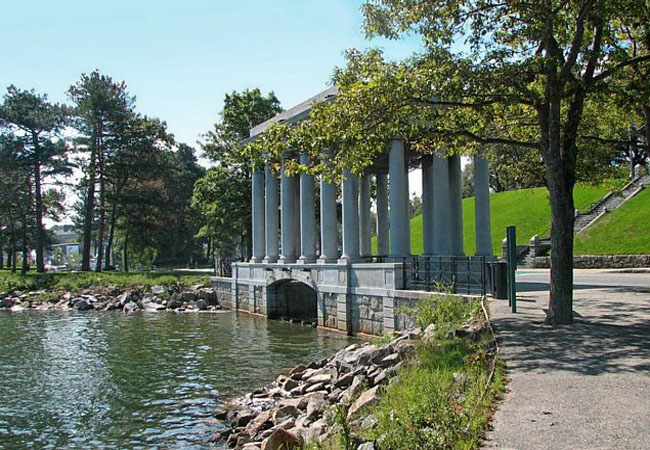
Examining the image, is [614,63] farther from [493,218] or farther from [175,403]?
[493,218]

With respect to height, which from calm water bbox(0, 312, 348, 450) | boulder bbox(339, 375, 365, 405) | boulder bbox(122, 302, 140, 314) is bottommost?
calm water bbox(0, 312, 348, 450)

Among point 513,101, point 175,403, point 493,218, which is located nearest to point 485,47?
point 513,101

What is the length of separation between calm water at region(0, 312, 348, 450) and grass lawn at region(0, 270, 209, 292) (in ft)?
42.3

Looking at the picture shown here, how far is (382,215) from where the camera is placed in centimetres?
3391

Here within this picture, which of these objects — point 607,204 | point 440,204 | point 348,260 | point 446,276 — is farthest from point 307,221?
point 607,204

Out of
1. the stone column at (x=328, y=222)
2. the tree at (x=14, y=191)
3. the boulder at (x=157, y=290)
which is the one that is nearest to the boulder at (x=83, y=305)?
the boulder at (x=157, y=290)

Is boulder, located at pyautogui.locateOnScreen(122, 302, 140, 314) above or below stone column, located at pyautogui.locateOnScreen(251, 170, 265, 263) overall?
below

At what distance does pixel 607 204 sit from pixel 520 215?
773 centimetres

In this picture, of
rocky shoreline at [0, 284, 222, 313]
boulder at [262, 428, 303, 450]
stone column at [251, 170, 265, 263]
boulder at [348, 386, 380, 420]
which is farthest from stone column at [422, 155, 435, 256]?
boulder at [262, 428, 303, 450]

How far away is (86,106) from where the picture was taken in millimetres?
49844

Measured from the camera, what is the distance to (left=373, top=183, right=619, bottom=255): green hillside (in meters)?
46.5

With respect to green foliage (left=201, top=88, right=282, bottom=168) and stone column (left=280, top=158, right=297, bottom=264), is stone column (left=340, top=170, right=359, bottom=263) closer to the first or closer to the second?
stone column (left=280, top=158, right=297, bottom=264)

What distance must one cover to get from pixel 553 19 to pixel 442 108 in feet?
12.4

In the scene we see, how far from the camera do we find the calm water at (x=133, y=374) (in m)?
12.0
